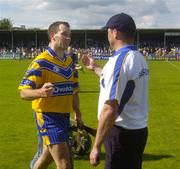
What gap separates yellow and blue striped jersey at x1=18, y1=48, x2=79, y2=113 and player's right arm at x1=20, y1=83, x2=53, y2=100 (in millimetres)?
99

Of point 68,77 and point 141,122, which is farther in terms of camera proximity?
point 68,77

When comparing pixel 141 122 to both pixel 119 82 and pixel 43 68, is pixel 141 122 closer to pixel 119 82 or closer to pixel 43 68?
pixel 119 82

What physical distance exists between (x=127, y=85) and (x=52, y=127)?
1868 mm

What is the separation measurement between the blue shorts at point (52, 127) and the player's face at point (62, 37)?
88 centimetres

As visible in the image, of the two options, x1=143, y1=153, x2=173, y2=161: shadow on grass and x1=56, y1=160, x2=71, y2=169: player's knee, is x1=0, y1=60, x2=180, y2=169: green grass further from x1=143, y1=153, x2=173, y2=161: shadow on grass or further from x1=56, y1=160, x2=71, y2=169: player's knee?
x1=56, y1=160, x2=71, y2=169: player's knee

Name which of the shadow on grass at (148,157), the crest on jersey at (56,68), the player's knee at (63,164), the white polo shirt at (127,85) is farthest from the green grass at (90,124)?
the white polo shirt at (127,85)

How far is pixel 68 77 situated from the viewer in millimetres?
6617

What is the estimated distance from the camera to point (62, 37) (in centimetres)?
654

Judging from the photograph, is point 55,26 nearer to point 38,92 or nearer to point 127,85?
point 38,92

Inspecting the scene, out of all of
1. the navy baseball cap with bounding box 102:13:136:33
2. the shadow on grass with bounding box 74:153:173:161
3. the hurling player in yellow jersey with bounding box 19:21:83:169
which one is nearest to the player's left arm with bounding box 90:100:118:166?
the navy baseball cap with bounding box 102:13:136:33

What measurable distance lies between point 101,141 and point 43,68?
1917 mm

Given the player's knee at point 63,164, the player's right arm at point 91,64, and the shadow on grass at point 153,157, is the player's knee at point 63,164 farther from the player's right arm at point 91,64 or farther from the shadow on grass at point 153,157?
the shadow on grass at point 153,157

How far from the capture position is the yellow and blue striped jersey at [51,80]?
636cm

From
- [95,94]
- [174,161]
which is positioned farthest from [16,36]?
[174,161]
